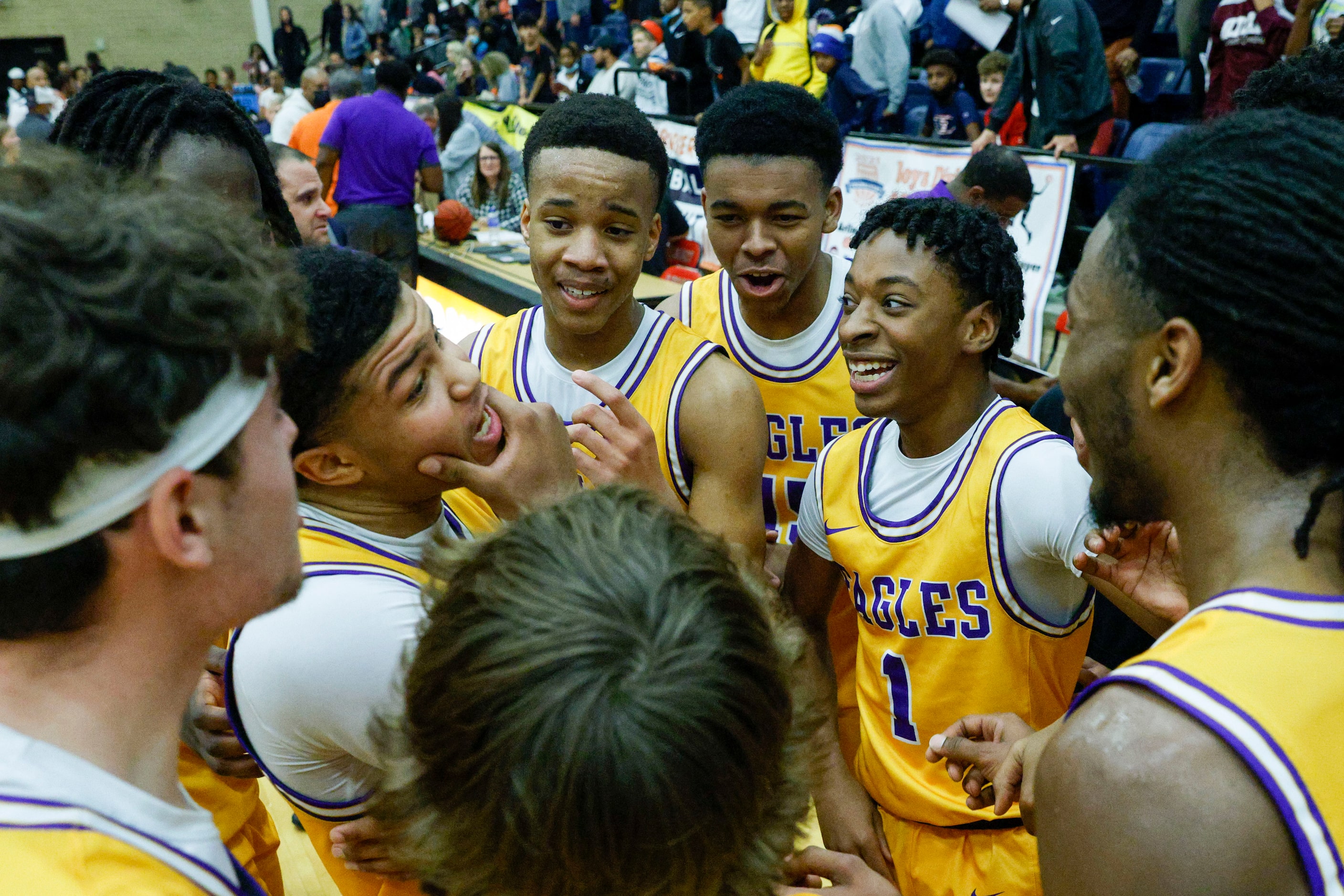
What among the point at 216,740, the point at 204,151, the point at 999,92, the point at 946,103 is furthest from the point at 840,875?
the point at 946,103

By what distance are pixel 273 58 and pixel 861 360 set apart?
25.9 metres

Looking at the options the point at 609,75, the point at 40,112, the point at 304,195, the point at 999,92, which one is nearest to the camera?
the point at 304,195

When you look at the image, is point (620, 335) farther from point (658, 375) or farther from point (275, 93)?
point (275, 93)

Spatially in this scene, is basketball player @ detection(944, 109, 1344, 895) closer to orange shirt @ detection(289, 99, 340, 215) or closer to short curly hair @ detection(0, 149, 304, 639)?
short curly hair @ detection(0, 149, 304, 639)

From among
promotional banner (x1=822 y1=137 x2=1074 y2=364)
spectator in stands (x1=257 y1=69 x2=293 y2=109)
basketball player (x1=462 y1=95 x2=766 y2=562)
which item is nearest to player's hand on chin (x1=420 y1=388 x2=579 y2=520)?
basketball player (x1=462 y1=95 x2=766 y2=562)

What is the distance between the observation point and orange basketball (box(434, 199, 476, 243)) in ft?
28.2

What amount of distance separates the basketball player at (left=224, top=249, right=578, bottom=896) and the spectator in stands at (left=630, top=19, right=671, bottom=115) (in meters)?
7.15

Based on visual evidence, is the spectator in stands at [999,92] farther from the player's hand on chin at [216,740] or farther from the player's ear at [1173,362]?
the player's hand on chin at [216,740]

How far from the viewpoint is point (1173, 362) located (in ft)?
3.82

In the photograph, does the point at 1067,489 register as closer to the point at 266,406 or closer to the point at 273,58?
the point at 266,406

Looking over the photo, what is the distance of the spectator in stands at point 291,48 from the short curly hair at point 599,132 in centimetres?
2123

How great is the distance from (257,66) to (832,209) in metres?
22.4

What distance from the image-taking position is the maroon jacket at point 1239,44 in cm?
537

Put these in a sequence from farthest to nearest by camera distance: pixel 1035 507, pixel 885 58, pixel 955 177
→ pixel 885 58, pixel 955 177, pixel 1035 507
